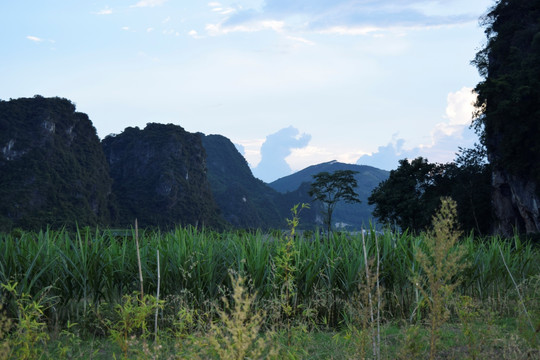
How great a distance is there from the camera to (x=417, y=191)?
40.2 m

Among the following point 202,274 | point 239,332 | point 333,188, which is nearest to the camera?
point 239,332

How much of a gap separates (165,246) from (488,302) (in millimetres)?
4708

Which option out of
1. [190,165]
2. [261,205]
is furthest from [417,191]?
[261,205]

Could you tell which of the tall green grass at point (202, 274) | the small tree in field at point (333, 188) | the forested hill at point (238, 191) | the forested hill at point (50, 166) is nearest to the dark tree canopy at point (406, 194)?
the small tree in field at point (333, 188)

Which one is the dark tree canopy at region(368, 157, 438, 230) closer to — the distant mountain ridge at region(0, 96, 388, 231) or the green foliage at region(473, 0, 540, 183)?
the green foliage at region(473, 0, 540, 183)

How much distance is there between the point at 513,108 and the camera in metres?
26.6

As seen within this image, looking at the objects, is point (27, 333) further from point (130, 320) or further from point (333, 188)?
point (333, 188)

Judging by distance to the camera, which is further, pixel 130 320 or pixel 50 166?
pixel 50 166

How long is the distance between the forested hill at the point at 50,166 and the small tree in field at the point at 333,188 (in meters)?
45.7

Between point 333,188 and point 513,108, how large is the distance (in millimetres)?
31645

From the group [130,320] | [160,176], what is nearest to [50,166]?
[160,176]

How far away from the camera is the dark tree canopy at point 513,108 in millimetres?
26844

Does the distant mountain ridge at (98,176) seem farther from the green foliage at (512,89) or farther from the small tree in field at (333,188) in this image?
the green foliage at (512,89)

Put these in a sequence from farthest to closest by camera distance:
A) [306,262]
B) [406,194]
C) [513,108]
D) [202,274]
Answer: [406,194]
[513,108]
[306,262]
[202,274]
